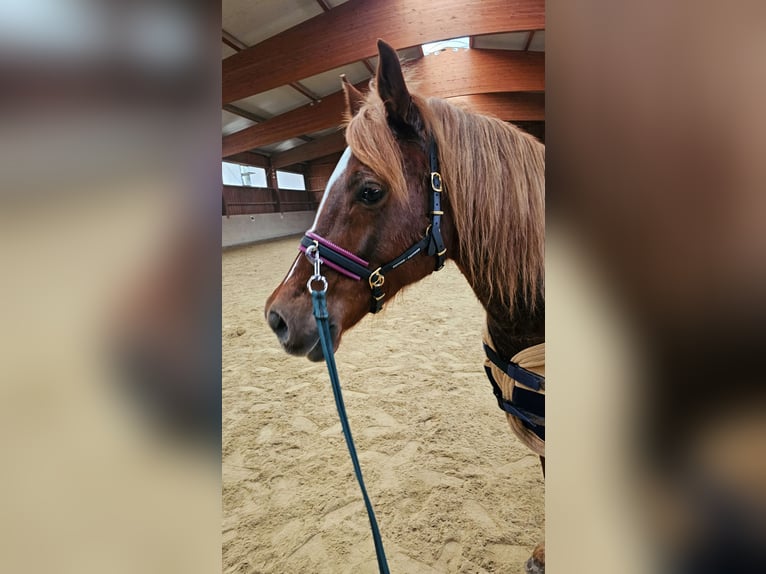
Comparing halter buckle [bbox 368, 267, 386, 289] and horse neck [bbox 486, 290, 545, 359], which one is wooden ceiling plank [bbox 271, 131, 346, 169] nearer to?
halter buckle [bbox 368, 267, 386, 289]

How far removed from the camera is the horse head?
22.4 inches

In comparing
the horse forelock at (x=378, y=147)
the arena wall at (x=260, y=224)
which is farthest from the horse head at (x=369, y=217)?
the arena wall at (x=260, y=224)

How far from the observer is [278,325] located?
0.58 meters

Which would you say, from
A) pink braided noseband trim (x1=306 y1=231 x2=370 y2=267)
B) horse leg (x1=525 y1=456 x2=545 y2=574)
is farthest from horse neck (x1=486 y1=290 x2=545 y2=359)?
horse leg (x1=525 y1=456 x2=545 y2=574)

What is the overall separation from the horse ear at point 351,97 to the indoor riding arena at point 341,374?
0.02 m

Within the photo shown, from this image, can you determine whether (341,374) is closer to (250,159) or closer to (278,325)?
(278,325)

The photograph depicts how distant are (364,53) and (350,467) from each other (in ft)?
3.19

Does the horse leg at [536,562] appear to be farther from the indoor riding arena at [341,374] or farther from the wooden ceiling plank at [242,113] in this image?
the wooden ceiling plank at [242,113]

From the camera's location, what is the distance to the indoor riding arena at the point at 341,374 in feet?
1.76

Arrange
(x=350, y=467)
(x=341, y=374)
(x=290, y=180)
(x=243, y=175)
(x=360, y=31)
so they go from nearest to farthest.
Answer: (x=360, y=31) < (x=243, y=175) < (x=290, y=180) < (x=350, y=467) < (x=341, y=374)

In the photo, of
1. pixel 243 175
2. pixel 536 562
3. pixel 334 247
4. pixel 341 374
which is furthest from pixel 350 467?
pixel 243 175
